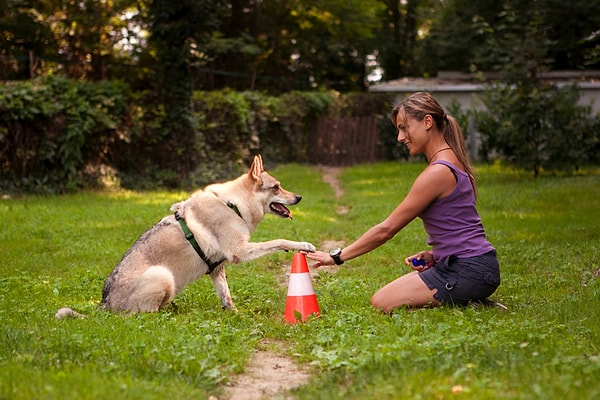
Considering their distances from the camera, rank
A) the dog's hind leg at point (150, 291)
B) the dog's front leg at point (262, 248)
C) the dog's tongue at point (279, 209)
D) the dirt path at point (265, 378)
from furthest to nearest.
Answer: the dog's tongue at point (279, 209) → the dog's front leg at point (262, 248) → the dog's hind leg at point (150, 291) → the dirt path at point (265, 378)

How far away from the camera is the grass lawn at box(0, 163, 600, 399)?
4590 millimetres

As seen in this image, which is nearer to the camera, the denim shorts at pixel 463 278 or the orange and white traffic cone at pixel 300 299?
the denim shorts at pixel 463 278

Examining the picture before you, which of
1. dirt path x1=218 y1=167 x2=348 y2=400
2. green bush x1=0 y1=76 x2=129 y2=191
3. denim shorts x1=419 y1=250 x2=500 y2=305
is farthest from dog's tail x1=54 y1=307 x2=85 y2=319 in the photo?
green bush x1=0 y1=76 x2=129 y2=191

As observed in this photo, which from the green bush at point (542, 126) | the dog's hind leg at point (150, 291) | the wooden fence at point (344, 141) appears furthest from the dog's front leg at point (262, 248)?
the wooden fence at point (344, 141)

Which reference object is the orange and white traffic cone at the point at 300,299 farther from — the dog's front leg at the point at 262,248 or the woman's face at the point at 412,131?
the woman's face at the point at 412,131

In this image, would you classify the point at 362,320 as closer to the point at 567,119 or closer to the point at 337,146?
the point at 567,119

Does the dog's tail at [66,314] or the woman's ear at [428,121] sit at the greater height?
the woman's ear at [428,121]

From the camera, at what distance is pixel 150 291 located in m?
7.05

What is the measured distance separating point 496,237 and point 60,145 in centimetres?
1153

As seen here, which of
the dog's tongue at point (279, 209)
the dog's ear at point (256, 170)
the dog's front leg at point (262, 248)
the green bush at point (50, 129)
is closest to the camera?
the dog's front leg at point (262, 248)

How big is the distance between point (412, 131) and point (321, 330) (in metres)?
2.11

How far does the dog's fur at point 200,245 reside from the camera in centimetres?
708

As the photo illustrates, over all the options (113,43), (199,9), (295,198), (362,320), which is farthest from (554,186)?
(113,43)

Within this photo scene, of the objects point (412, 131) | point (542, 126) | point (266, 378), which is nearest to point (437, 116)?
point (412, 131)
